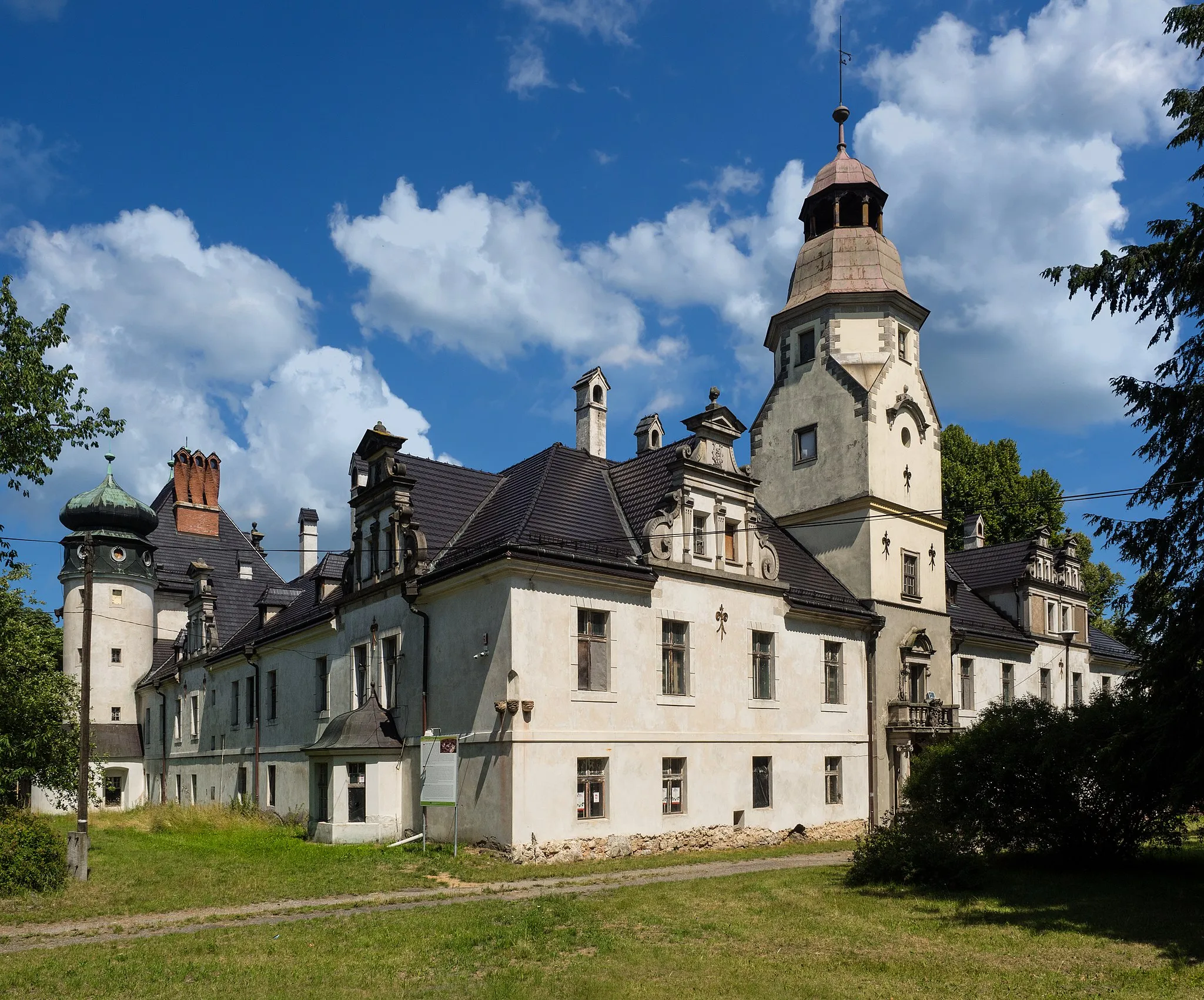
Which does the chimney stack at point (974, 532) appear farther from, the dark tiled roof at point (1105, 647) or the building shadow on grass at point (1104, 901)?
the building shadow on grass at point (1104, 901)

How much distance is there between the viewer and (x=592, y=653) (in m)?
24.3

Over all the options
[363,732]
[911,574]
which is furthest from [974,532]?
[363,732]

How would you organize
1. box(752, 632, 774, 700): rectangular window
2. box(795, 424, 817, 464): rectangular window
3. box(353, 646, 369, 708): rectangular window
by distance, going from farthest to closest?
box(795, 424, 817, 464): rectangular window < box(353, 646, 369, 708): rectangular window < box(752, 632, 774, 700): rectangular window

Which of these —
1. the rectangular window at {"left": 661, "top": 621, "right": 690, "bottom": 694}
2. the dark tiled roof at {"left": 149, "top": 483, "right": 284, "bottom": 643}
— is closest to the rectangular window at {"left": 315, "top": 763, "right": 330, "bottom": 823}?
the rectangular window at {"left": 661, "top": 621, "right": 690, "bottom": 694}

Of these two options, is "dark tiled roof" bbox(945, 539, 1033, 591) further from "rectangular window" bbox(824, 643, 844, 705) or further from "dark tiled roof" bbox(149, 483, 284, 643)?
"dark tiled roof" bbox(149, 483, 284, 643)

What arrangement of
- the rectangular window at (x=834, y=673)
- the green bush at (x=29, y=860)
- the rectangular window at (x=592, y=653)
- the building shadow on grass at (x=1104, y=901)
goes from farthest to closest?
the rectangular window at (x=834, y=673)
the rectangular window at (x=592, y=653)
the green bush at (x=29, y=860)
the building shadow on grass at (x=1104, y=901)

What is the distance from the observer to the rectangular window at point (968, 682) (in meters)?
37.7

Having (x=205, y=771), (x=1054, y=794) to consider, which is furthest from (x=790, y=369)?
(x=205, y=771)

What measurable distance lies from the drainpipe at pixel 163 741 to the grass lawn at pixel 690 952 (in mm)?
32968

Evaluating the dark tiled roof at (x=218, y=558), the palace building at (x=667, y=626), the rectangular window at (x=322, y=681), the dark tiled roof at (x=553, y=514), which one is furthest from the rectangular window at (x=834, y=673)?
the dark tiled roof at (x=218, y=558)

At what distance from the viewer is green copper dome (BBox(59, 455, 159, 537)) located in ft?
154

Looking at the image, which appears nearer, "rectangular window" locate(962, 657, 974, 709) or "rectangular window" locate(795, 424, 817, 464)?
"rectangular window" locate(795, 424, 817, 464)

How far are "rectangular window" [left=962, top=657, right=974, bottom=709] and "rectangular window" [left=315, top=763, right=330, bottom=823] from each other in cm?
2209

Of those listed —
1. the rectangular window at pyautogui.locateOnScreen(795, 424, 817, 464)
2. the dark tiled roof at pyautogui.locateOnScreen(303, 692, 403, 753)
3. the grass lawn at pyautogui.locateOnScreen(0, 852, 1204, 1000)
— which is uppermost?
the rectangular window at pyautogui.locateOnScreen(795, 424, 817, 464)
